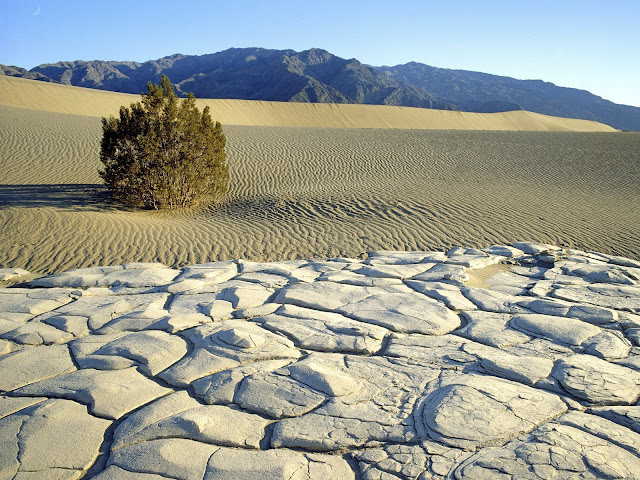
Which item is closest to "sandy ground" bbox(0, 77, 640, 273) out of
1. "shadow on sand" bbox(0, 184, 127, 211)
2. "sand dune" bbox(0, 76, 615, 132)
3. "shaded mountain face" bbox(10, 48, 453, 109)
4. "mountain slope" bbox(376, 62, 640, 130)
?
"shadow on sand" bbox(0, 184, 127, 211)

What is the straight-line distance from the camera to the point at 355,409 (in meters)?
2.51

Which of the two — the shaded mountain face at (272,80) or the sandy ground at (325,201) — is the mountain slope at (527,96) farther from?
the sandy ground at (325,201)

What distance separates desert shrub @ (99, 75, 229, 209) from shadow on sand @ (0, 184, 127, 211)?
1.54 feet

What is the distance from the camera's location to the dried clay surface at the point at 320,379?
84.0 inches

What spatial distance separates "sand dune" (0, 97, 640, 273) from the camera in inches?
295

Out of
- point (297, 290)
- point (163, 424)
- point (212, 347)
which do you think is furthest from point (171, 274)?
point (163, 424)

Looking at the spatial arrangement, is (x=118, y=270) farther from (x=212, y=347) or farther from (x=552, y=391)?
(x=552, y=391)

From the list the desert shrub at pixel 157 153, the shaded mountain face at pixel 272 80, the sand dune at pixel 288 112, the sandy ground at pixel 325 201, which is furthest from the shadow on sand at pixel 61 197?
the shaded mountain face at pixel 272 80

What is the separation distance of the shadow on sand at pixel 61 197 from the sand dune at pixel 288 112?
2238cm

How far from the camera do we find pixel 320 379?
9.06 ft

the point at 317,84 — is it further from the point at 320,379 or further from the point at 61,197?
the point at 320,379

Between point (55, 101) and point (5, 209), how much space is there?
28.4 meters

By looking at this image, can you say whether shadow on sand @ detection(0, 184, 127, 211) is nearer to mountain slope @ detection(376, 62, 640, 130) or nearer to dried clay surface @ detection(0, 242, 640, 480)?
dried clay surface @ detection(0, 242, 640, 480)

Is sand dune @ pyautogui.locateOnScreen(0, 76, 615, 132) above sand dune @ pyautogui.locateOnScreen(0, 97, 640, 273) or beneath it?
above
